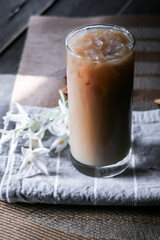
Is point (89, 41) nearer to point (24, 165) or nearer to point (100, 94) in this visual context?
point (100, 94)

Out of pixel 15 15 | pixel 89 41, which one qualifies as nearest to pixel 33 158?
pixel 89 41

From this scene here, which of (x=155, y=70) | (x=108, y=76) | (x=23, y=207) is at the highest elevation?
(x=108, y=76)

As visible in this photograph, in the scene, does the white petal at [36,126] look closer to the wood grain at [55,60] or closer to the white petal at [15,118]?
the white petal at [15,118]

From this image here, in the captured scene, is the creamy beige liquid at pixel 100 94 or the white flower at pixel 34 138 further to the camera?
the white flower at pixel 34 138

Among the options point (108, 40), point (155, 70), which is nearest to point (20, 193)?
point (108, 40)

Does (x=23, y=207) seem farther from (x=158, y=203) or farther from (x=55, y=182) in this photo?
(x=158, y=203)

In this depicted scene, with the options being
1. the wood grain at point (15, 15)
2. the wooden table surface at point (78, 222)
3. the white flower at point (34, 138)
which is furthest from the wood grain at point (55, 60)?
the wooden table surface at point (78, 222)
